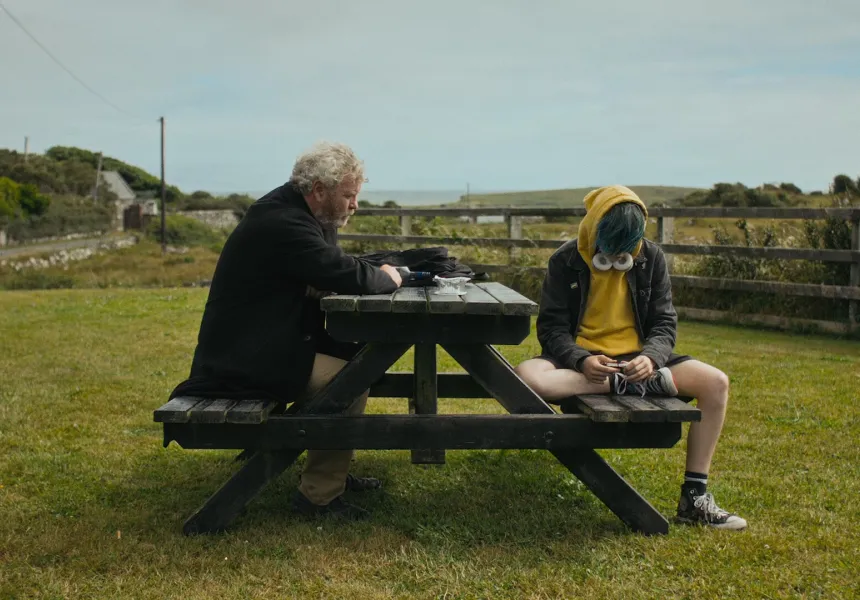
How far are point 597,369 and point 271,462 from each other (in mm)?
1432

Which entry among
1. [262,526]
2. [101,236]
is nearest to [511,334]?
[262,526]

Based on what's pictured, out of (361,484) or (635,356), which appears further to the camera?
(361,484)

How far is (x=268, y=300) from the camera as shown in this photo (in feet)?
11.3

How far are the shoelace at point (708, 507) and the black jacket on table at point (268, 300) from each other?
63.6 inches

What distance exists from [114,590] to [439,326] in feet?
5.12

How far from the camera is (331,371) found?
12.1ft

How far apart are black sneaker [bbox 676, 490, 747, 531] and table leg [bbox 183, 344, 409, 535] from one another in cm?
140

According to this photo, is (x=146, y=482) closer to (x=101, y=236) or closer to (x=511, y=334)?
(x=511, y=334)

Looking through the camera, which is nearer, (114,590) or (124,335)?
(114,590)

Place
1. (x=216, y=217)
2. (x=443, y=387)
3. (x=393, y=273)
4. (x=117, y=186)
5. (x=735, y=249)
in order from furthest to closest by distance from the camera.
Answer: (x=117, y=186)
(x=216, y=217)
(x=735, y=249)
(x=443, y=387)
(x=393, y=273)

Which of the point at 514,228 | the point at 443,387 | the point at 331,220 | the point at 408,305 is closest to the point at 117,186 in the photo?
the point at 514,228

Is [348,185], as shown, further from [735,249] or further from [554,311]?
[735,249]

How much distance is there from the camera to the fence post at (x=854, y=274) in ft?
28.5

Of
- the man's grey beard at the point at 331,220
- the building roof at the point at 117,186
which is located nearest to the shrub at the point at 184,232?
the building roof at the point at 117,186
